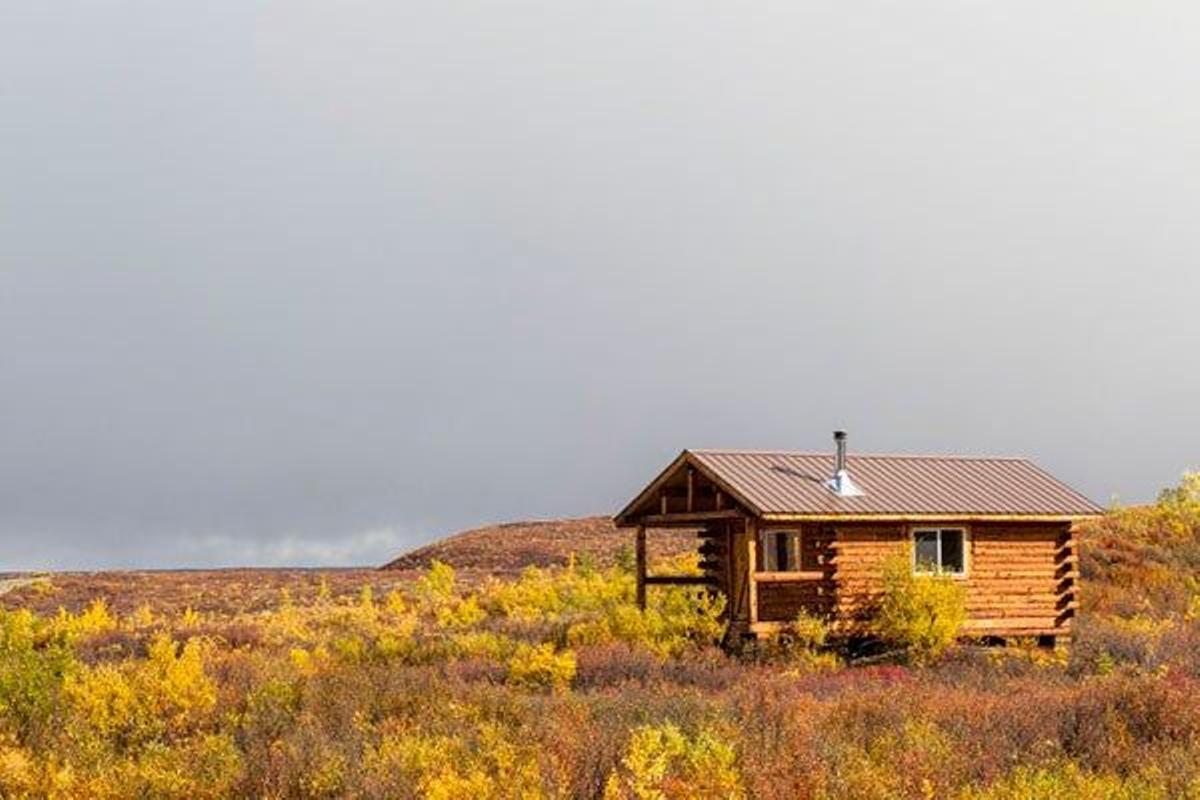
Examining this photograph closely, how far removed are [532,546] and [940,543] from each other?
1208 inches

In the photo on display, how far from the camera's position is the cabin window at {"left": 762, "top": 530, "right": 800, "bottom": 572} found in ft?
95.4

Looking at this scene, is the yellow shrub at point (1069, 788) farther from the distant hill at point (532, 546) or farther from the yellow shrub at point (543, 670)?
the distant hill at point (532, 546)

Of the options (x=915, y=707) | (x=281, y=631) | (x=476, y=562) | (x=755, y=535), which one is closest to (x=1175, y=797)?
(x=915, y=707)

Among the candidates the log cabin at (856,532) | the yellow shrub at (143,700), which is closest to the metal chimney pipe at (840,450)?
the log cabin at (856,532)

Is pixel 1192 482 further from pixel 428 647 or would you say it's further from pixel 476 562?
pixel 428 647

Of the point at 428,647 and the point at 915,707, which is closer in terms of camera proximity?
the point at 915,707

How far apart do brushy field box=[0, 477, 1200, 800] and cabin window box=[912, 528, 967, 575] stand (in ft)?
7.10

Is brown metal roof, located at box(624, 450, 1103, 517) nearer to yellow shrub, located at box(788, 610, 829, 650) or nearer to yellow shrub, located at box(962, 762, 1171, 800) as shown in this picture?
yellow shrub, located at box(788, 610, 829, 650)

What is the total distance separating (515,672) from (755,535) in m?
6.89

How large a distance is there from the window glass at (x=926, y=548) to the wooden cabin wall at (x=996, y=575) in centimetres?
59

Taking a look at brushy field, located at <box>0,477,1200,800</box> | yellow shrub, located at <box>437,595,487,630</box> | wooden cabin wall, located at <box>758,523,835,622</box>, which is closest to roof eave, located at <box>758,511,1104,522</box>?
wooden cabin wall, located at <box>758,523,835,622</box>

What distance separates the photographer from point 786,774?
10352 mm

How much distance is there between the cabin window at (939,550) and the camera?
2770cm

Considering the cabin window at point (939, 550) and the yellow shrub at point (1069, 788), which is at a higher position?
the cabin window at point (939, 550)
